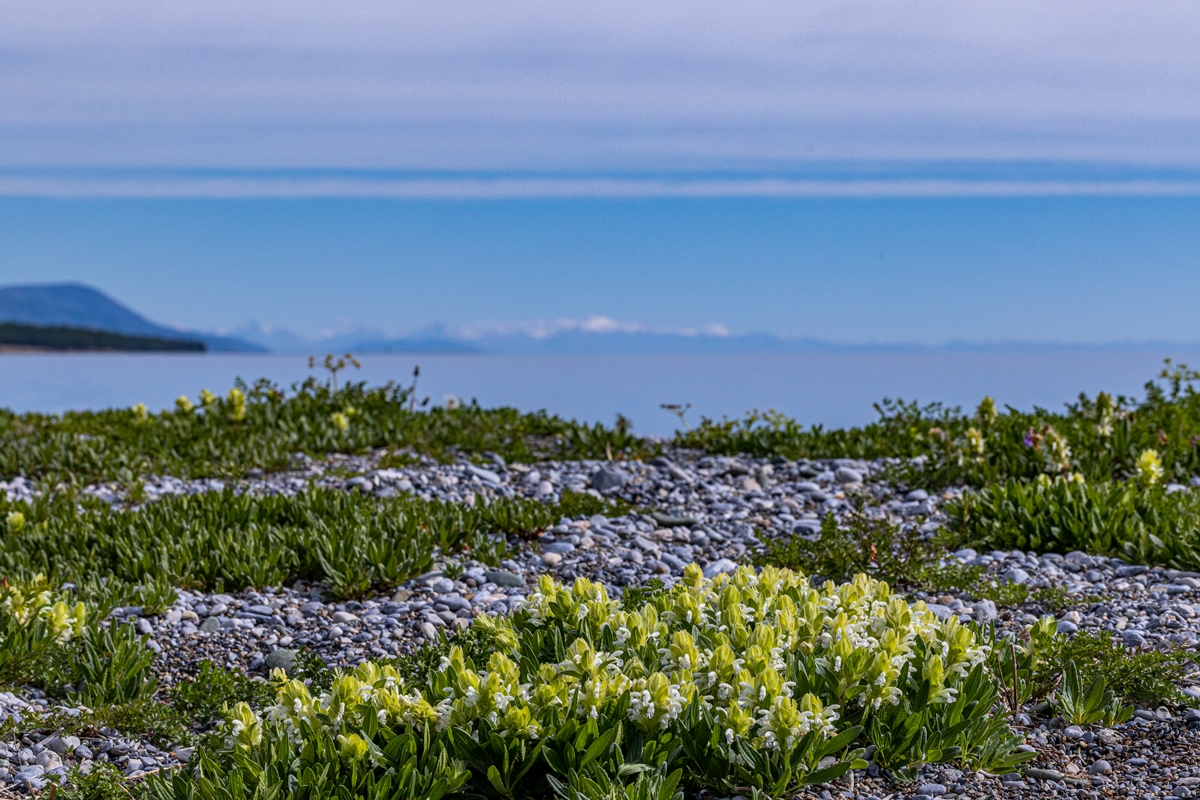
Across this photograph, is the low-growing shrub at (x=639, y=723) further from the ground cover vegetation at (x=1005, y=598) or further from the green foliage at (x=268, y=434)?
the green foliage at (x=268, y=434)

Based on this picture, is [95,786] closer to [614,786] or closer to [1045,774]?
[614,786]

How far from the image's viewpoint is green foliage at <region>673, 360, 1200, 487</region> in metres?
8.79

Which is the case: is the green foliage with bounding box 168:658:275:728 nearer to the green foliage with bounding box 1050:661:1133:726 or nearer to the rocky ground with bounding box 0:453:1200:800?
the rocky ground with bounding box 0:453:1200:800

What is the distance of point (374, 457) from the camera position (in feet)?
36.7

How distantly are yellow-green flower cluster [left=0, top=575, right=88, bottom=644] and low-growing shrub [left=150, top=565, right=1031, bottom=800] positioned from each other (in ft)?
6.34

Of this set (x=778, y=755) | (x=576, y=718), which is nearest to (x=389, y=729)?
(x=576, y=718)

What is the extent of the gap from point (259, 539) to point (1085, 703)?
5216 mm

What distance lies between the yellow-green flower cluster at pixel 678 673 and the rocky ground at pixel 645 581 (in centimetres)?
39

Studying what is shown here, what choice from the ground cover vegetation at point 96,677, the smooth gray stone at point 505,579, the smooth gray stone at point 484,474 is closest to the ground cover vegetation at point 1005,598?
the smooth gray stone at point 505,579

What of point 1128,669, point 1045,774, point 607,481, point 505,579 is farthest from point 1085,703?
point 607,481

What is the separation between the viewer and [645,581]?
20.5 ft

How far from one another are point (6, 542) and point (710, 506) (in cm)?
535

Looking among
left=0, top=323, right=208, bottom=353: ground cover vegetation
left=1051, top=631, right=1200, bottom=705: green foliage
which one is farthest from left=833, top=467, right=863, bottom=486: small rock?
left=0, top=323, right=208, bottom=353: ground cover vegetation

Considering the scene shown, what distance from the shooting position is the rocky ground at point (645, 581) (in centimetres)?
381
